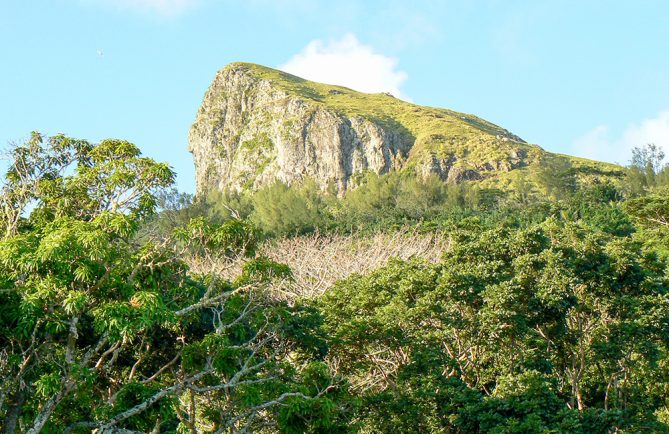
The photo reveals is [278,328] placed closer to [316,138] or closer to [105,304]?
[105,304]

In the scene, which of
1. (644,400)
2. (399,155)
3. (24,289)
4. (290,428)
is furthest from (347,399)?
(399,155)

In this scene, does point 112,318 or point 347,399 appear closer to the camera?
point 112,318

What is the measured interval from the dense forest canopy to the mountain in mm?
76254

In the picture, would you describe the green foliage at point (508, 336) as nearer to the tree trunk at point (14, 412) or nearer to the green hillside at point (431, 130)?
the tree trunk at point (14, 412)

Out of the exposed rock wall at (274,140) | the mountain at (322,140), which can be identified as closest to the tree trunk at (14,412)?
the mountain at (322,140)

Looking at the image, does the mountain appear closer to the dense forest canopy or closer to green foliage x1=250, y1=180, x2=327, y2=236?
green foliage x1=250, y1=180, x2=327, y2=236

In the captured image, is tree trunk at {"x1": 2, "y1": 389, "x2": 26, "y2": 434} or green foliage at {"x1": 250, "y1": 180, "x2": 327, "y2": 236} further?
green foliage at {"x1": 250, "y1": 180, "x2": 327, "y2": 236}

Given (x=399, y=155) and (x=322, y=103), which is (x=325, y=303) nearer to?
(x=399, y=155)

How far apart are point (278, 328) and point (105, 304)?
5.30m

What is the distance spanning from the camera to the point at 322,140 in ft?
364

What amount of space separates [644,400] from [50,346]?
50.9 feet

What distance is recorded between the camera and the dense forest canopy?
923cm

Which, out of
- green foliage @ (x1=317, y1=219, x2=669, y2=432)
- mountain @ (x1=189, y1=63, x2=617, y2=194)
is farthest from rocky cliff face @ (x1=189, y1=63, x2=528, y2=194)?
green foliage @ (x1=317, y1=219, x2=669, y2=432)

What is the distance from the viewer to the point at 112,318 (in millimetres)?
8305
